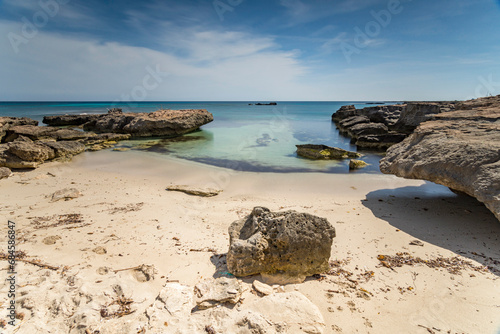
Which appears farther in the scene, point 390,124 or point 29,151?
point 390,124

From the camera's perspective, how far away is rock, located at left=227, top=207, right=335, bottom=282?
10.3ft

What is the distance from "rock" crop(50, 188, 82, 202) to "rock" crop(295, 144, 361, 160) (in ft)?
34.6

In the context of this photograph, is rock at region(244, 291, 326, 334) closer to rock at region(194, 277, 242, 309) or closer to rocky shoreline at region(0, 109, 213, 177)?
rock at region(194, 277, 242, 309)

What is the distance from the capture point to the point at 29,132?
1575cm

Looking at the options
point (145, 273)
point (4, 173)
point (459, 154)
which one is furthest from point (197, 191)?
point (4, 173)

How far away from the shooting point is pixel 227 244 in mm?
4055

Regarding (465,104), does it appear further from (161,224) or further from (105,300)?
(105,300)

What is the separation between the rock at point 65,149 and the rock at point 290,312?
1287 centimetres

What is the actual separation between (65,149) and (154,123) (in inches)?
353

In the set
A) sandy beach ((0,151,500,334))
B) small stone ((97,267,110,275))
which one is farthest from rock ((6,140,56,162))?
small stone ((97,267,110,275))

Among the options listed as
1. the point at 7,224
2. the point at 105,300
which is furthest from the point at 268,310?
the point at 7,224

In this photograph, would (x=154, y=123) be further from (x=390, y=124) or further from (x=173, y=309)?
(x=390, y=124)

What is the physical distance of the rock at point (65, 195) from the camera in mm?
5840

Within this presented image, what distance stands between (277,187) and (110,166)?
7716mm
